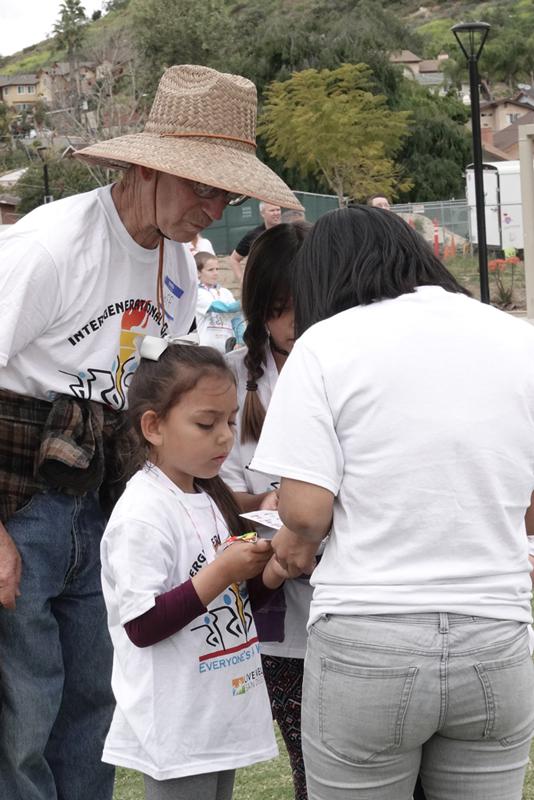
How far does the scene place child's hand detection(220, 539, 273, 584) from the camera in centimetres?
230

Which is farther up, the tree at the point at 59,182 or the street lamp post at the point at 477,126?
the street lamp post at the point at 477,126

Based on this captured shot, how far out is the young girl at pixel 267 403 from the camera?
275cm

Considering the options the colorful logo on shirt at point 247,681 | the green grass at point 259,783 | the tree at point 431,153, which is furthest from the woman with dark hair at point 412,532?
the tree at point 431,153

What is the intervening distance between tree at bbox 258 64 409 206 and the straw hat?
45995 mm

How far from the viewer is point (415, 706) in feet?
6.27

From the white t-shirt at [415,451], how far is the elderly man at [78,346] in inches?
35.9

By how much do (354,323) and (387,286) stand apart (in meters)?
0.12

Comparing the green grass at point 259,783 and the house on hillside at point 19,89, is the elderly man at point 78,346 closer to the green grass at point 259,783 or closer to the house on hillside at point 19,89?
the green grass at point 259,783

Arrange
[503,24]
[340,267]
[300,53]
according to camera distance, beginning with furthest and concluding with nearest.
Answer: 1. [503,24]
2. [300,53]
3. [340,267]

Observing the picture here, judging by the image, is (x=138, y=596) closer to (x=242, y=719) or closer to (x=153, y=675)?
(x=153, y=675)

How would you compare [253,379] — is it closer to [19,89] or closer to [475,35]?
[475,35]

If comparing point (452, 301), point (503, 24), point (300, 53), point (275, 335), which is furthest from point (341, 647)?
point (503, 24)

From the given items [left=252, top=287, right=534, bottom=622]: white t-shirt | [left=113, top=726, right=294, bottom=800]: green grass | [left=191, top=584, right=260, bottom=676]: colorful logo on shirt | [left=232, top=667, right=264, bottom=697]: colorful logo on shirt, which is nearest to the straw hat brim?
[left=252, top=287, right=534, bottom=622]: white t-shirt

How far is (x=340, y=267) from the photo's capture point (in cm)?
212
